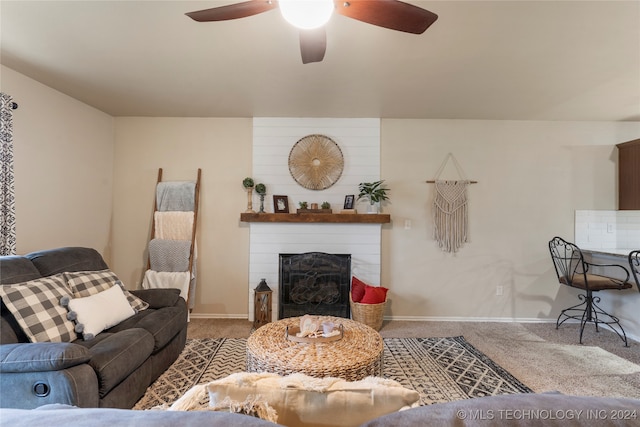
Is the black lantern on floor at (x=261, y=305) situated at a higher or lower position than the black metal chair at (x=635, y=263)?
lower

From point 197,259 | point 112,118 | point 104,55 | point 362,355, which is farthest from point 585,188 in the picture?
point 112,118

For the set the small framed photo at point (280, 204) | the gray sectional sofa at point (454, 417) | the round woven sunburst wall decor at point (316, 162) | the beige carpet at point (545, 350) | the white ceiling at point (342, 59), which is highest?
the white ceiling at point (342, 59)

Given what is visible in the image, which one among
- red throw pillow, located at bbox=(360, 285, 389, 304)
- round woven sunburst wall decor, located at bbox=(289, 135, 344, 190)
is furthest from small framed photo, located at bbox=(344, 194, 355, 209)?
red throw pillow, located at bbox=(360, 285, 389, 304)

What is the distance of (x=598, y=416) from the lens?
1.88 feet

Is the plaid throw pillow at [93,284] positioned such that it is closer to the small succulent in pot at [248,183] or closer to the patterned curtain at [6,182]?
the patterned curtain at [6,182]

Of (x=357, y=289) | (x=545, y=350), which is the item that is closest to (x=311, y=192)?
(x=357, y=289)

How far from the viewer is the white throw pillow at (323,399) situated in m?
0.77

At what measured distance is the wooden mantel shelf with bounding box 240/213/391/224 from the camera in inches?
147

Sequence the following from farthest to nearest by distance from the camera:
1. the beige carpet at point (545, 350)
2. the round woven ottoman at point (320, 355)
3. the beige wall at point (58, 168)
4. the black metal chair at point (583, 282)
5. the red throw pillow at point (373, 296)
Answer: the red throw pillow at point (373, 296), the black metal chair at point (583, 282), the beige wall at point (58, 168), the beige carpet at point (545, 350), the round woven ottoman at point (320, 355)

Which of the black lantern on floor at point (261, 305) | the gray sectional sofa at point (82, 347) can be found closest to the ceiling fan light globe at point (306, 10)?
the gray sectional sofa at point (82, 347)

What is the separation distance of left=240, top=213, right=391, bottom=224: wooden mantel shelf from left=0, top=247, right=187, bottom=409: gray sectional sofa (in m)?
1.26

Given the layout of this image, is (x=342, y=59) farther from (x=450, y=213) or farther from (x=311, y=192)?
(x=450, y=213)

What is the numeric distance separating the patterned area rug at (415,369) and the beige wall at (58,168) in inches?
70.6

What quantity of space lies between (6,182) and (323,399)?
10.3ft
